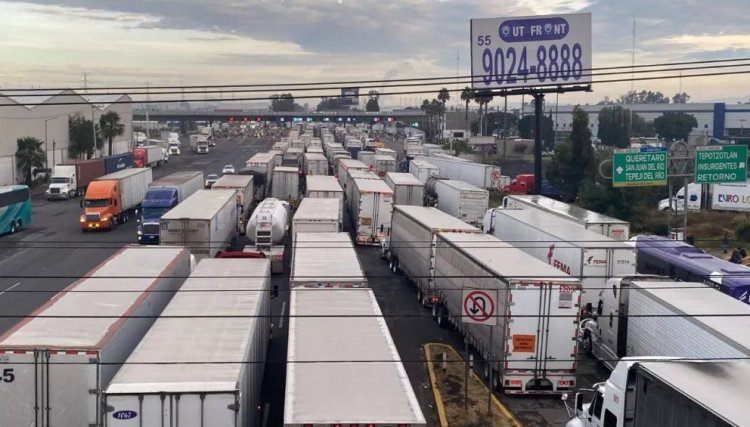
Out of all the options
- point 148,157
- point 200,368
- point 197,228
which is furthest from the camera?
point 148,157

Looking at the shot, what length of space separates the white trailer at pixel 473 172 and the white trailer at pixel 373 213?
2370 centimetres

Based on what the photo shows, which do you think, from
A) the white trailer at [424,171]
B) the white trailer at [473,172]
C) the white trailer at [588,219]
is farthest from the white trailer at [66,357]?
the white trailer at [473,172]

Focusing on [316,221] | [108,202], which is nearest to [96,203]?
[108,202]

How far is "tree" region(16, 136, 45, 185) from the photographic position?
70250 millimetres

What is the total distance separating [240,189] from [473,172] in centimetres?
2615

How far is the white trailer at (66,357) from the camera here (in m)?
12.5

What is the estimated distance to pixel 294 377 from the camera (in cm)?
1254

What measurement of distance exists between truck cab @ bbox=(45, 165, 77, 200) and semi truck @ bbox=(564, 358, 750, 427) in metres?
55.9

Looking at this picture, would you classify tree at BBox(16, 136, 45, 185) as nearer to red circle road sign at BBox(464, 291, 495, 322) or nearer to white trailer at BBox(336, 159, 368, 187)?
white trailer at BBox(336, 159, 368, 187)

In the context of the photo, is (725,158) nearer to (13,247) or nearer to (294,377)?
(294,377)

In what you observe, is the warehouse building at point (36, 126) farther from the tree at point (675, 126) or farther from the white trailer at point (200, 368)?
the tree at point (675, 126)

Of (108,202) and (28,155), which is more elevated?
(28,155)

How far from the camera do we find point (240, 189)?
43.7 metres

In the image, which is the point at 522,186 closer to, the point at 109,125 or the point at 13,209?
the point at 13,209
